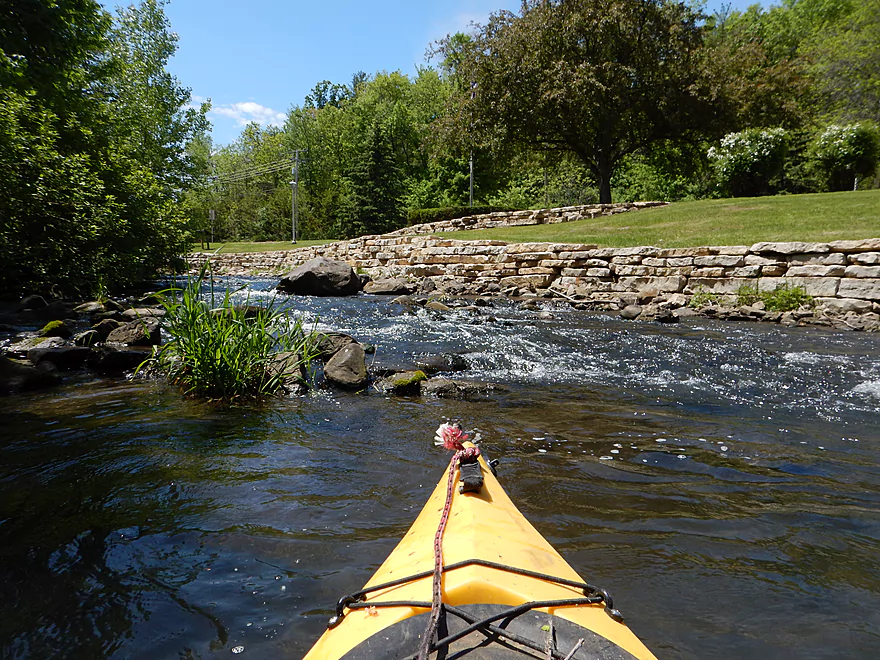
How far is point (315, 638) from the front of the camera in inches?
76.7

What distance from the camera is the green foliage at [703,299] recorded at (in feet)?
35.6

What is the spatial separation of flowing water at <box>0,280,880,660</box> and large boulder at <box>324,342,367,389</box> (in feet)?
0.85

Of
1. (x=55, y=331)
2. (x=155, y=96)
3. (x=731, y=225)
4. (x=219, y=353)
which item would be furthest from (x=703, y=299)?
(x=155, y=96)

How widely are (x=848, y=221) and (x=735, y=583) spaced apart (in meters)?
13.2

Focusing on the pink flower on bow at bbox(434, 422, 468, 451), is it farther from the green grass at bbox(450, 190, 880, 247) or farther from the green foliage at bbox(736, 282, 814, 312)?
the green grass at bbox(450, 190, 880, 247)

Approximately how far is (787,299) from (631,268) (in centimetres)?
359

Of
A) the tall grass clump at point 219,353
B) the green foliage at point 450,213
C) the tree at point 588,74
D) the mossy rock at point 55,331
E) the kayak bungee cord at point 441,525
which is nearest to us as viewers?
the kayak bungee cord at point 441,525

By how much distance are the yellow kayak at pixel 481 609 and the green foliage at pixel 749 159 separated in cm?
2184

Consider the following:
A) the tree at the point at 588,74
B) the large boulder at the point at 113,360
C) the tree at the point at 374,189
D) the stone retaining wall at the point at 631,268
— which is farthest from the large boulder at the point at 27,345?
the tree at the point at 374,189

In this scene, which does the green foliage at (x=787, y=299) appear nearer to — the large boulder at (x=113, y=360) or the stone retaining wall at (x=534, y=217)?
the large boulder at (x=113, y=360)

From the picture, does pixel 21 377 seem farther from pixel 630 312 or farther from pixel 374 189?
pixel 374 189

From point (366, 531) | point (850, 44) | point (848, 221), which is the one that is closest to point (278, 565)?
point (366, 531)

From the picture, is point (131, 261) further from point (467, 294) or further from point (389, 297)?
point (467, 294)

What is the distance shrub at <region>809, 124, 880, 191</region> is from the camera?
17719mm
